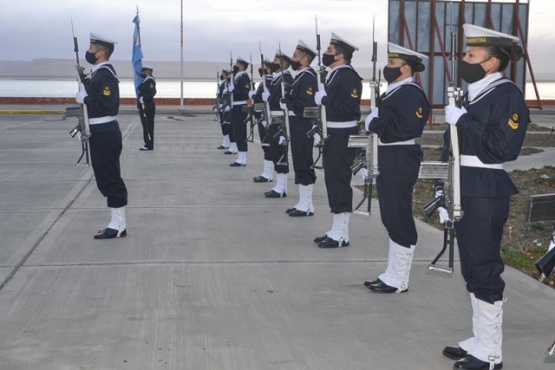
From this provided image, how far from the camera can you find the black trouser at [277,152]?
11.8m

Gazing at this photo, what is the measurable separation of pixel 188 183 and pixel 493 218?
8.96m

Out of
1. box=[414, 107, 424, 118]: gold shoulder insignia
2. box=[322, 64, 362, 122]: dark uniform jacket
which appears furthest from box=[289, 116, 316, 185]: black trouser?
box=[414, 107, 424, 118]: gold shoulder insignia

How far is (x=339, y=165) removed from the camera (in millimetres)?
8430

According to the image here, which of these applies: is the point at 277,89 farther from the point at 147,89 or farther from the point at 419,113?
the point at 147,89

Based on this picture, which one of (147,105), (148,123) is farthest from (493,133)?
(147,105)

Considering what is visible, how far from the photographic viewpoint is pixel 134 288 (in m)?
7.03

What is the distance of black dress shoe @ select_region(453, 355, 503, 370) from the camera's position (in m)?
5.18

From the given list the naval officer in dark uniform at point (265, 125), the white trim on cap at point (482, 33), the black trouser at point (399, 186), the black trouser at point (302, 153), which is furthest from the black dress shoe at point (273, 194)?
the white trim on cap at point (482, 33)

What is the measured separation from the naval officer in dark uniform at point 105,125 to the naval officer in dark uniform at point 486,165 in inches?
182

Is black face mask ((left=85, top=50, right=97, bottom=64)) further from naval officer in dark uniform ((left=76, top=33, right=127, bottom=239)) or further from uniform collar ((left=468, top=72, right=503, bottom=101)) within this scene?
uniform collar ((left=468, top=72, right=503, bottom=101))

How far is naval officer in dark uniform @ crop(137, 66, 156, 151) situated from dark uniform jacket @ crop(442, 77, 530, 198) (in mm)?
14429

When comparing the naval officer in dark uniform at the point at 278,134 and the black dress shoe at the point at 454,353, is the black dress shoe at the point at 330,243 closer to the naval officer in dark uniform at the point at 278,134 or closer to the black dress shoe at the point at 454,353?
the naval officer in dark uniform at the point at 278,134

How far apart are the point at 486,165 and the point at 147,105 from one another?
15.0 m

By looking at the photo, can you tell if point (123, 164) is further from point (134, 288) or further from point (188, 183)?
point (134, 288)
